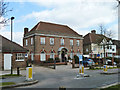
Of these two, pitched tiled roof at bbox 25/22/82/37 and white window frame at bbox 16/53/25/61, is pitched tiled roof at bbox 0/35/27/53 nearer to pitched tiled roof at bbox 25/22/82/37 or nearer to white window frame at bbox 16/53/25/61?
white window frame at bbox 16/53/25/61

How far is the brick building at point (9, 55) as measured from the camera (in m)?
23.5

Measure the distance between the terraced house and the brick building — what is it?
893cm

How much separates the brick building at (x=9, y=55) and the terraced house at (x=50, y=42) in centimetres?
893

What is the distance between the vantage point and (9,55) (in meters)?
24.0

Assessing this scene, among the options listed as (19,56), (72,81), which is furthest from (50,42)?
(72,81)

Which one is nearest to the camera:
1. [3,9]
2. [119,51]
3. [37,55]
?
[3,9]

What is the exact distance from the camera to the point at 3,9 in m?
12.9

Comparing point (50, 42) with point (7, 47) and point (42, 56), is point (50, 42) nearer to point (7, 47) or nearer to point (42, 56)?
point (42, 56)

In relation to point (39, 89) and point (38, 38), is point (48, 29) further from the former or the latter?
point (39, 89)

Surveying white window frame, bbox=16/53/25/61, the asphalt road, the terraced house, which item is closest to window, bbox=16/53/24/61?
white window frame, bbox=16/53/25/61

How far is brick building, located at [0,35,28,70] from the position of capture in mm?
23516

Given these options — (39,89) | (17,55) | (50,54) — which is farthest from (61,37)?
(39,89)

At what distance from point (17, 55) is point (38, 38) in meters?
11.7

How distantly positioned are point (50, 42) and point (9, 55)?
15.2 m
